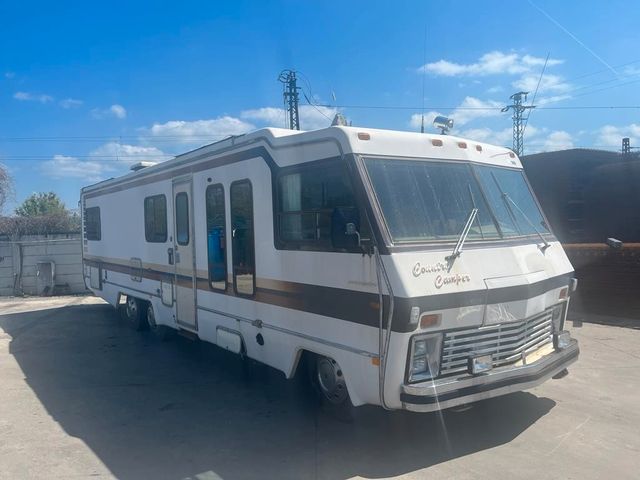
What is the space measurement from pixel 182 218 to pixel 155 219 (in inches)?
44.4

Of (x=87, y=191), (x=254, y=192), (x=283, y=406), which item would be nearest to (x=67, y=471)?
(x=283, y=406)

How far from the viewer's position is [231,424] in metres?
5.63

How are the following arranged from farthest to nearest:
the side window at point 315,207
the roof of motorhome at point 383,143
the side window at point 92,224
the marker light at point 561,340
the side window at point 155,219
→ the side window at point 92,224
the side window at point 155,219
the marker light at point 561,340
the roof of motorhome at point 383,143
the side window at point 315,207

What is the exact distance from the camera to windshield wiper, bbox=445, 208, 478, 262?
4.78 meters

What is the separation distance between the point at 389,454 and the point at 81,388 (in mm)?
4054

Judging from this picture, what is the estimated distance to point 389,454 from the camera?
4.83 metres

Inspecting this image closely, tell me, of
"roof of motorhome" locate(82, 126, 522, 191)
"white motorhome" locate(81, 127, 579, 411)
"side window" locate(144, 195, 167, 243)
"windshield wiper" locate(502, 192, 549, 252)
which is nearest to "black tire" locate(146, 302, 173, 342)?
"side window" locate(144, 195, 167, 243)

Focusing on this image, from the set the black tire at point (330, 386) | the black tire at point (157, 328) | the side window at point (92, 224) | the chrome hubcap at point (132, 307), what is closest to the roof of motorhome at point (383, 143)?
the black tire at point (330, 386)

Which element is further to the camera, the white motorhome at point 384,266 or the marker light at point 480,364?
the marker light at point 480,364

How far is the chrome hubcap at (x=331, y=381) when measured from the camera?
17.1ft

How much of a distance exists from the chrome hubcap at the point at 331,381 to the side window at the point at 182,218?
304 cm

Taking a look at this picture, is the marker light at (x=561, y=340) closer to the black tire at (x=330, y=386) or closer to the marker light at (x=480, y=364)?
the marker light at (x=480, y=364)

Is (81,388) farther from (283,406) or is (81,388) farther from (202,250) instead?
(283,406)

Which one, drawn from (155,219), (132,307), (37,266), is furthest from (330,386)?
(37,266)
